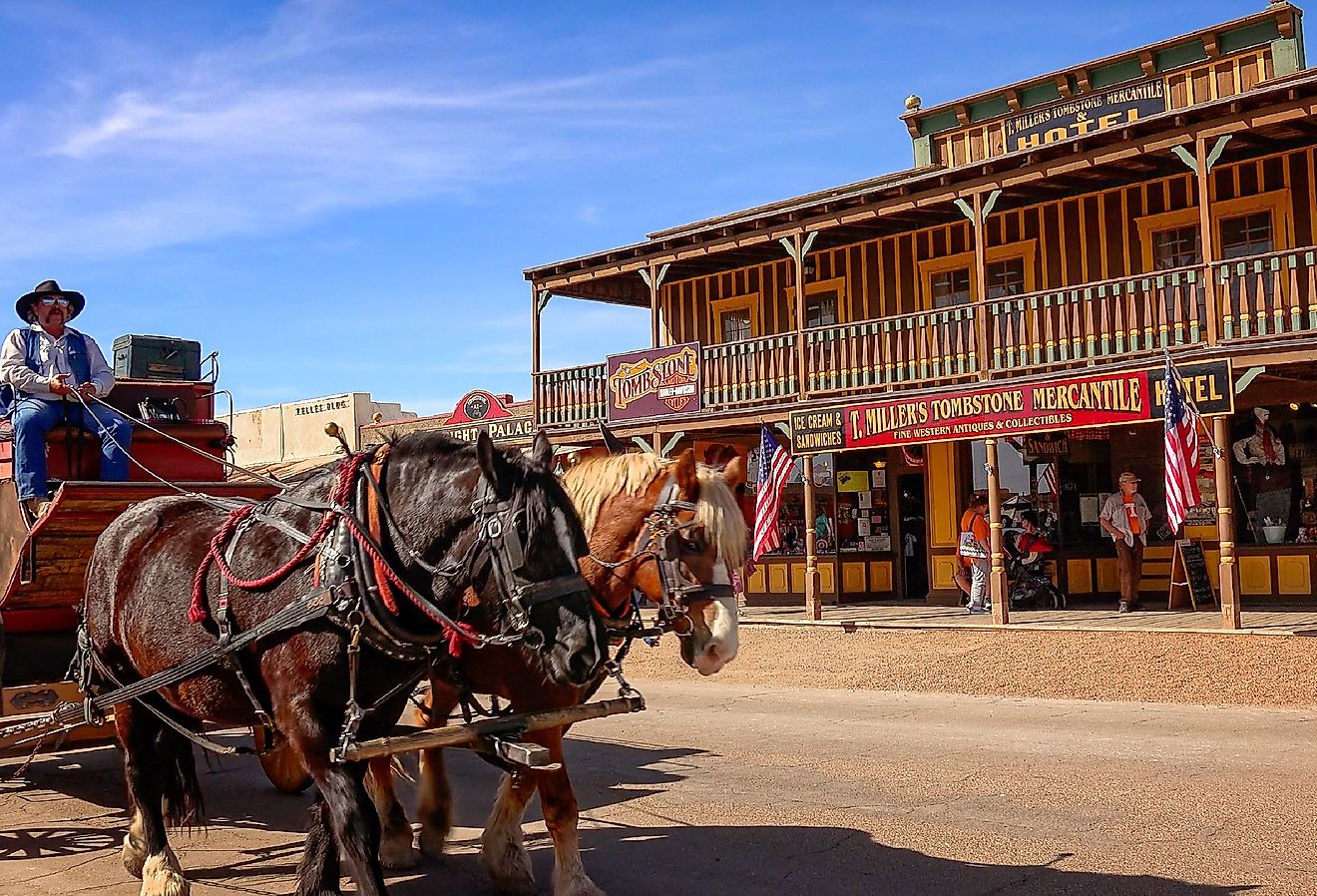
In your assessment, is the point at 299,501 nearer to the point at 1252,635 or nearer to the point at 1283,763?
the point at 1283,763

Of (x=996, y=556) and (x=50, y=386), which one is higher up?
(x=50, y=386)

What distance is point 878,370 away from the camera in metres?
18.6

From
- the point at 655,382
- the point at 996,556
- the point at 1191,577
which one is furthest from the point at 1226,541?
the point at 655,382

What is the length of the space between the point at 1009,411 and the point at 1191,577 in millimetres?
3454

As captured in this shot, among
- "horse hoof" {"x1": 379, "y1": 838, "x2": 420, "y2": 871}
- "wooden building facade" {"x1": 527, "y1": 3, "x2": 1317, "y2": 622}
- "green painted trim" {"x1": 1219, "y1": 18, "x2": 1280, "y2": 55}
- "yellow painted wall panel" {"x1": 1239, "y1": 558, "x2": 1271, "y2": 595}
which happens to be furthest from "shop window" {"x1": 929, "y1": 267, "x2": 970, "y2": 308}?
"horse hoof" {"x1": 379, "y1": 838, "x2": 420, "y2": 871}

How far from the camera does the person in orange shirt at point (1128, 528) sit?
17.0 metres

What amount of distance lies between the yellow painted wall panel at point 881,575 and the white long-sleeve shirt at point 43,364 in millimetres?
15962

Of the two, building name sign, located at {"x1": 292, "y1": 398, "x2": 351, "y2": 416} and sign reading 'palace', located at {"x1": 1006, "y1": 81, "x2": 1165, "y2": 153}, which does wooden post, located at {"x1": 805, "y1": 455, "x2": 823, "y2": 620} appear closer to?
sign reading 'palace', located at {"x1": 1006, "y1": 81, "x2": 1165, "y2": 153}

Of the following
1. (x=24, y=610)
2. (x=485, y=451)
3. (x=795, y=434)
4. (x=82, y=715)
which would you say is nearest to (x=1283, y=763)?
(x=485, y=451)

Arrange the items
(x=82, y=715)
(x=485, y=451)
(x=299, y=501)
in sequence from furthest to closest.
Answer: (x=82, y=715) < (x=299, y=501) < (x=485, y=451)

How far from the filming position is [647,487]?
236 inches

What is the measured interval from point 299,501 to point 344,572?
2.00ft

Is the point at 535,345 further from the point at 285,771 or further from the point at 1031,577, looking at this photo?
the point at 285,771

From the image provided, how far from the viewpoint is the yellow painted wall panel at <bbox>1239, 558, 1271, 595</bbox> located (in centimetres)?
1662
